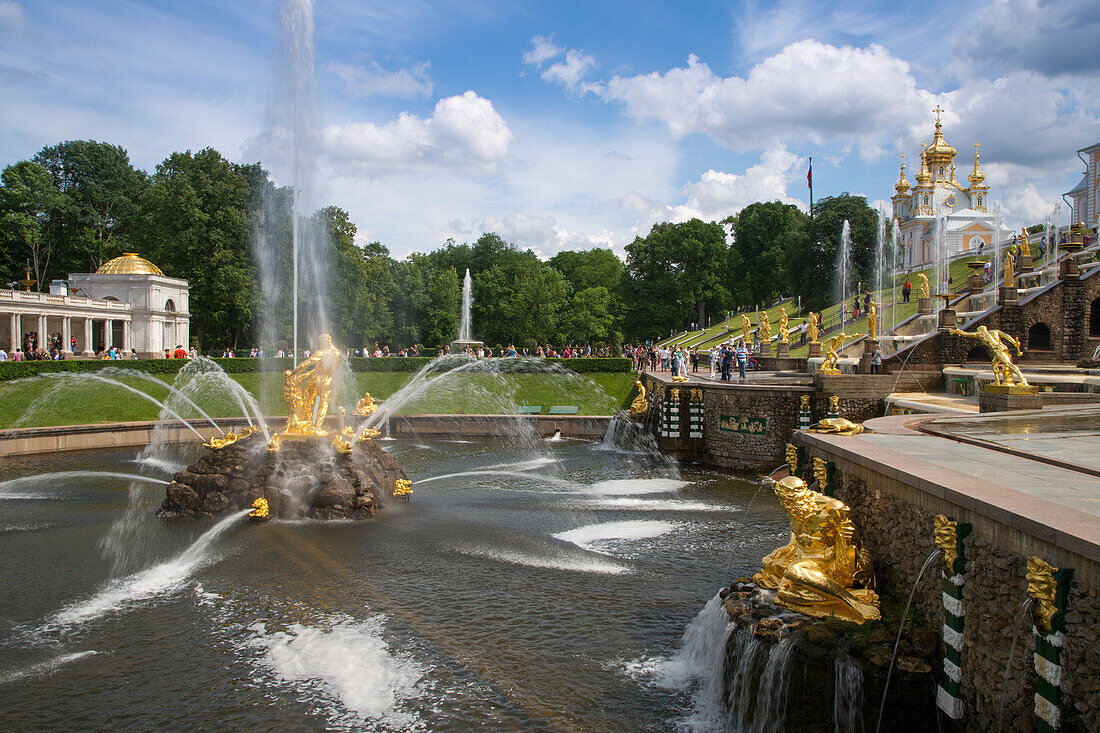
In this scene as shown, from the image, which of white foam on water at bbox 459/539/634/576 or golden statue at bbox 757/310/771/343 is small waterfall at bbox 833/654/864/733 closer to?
white foam on water at bbox 459/539/634/576

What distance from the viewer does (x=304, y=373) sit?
1642 cm

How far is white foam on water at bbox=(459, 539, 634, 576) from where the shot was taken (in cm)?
1188

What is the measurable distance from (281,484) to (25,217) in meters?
60.0

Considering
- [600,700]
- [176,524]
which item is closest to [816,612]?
[600,700]

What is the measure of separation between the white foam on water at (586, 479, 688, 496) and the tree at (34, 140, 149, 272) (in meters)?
58.8

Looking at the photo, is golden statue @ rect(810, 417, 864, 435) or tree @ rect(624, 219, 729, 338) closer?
golden statue @ rect(810, 417, 864, 435)

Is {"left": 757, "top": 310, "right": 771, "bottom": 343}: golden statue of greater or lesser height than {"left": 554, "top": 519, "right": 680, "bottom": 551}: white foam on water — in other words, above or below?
above

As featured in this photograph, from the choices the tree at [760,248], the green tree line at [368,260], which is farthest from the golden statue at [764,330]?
the tree at [760,248]

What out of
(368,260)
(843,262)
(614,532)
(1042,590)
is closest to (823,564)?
(1042,590)

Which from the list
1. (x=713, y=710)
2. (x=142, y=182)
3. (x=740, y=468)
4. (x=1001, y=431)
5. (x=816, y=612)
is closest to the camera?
(x=816, y=612)

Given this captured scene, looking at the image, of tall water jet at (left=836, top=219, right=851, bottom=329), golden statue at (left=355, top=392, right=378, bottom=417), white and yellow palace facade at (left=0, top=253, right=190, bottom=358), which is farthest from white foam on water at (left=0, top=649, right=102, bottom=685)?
tall water jet at (left=836, top=219, right=851, bottom=329)

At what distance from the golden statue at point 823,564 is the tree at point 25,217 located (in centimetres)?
6965

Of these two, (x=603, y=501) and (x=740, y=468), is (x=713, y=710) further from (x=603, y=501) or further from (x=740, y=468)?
(x=740, y=468)

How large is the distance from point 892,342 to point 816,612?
26631mm
